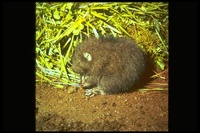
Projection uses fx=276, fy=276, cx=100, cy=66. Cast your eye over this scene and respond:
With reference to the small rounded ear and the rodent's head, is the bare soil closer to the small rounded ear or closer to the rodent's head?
the rodent's head

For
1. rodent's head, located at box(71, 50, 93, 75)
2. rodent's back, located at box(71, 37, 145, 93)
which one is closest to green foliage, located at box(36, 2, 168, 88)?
rodent's head, located at box(71, 50, 93, 75)

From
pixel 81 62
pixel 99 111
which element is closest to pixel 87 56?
pixel 81 62

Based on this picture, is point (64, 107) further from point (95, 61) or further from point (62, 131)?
point (95, 61)

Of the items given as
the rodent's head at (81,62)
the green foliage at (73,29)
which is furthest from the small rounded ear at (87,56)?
the green foliage at (73,29)

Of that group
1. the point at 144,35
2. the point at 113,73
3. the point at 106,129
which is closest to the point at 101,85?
the point at 113,73

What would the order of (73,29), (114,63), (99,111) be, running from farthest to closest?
(73,29), (114,63), (99,111)

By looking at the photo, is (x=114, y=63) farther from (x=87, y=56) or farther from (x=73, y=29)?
(x=73, y=29)

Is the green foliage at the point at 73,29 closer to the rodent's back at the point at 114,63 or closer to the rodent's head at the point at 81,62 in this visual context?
the rodent's head at the point at 81,62
